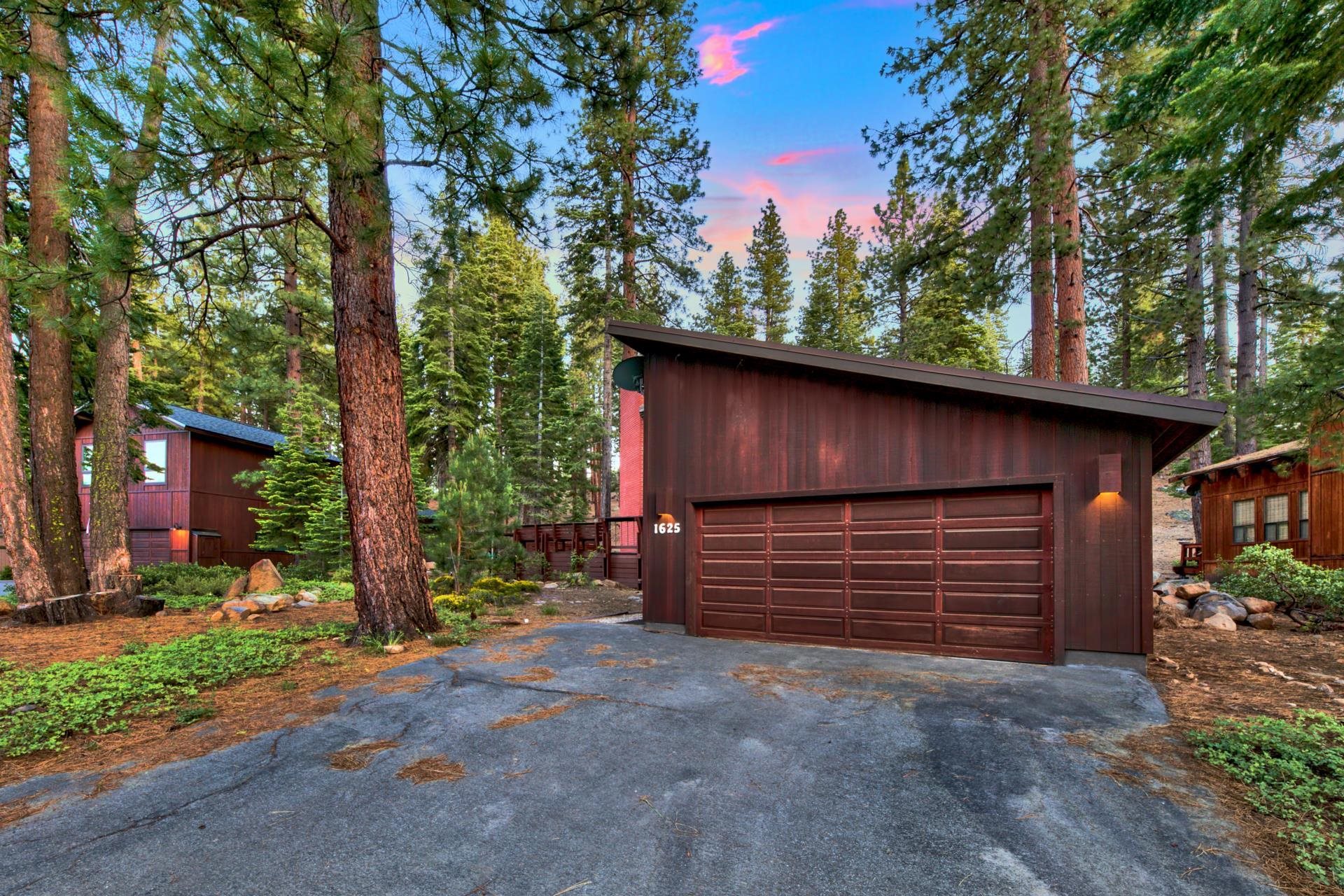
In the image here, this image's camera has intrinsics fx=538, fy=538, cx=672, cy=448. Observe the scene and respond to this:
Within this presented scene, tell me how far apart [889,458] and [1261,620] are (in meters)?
6.26

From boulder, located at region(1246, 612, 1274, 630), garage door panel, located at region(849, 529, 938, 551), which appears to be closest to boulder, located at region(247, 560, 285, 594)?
garage door panel, located at region(849, 529, 938, 551)

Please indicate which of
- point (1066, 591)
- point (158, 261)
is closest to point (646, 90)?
point (158, 261)

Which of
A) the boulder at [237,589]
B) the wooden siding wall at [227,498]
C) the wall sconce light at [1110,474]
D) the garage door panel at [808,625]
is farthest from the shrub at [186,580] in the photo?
the wall sconce light at [1110,474]

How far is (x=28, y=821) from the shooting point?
2557 mm

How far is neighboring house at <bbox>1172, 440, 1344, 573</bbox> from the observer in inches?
431

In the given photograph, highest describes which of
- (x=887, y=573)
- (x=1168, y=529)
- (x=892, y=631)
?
(x=887, y=573)

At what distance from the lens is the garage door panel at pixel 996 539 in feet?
18.7

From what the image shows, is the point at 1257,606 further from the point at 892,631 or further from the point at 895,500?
the point at 895,500

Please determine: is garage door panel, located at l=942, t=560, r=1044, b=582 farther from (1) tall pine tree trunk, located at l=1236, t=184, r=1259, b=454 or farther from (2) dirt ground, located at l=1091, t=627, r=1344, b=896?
(1) tall pine tree trunk, located at l=1236, t=184, r=1259, b=454

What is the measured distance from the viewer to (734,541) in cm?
731

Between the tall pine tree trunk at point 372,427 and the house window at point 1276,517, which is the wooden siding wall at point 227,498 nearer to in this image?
the tall pine tree trunk at point 372,427

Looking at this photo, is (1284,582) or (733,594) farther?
(1284,582)

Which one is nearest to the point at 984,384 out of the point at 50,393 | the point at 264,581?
the point at 264,581

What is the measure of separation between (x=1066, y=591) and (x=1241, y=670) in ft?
5.47
